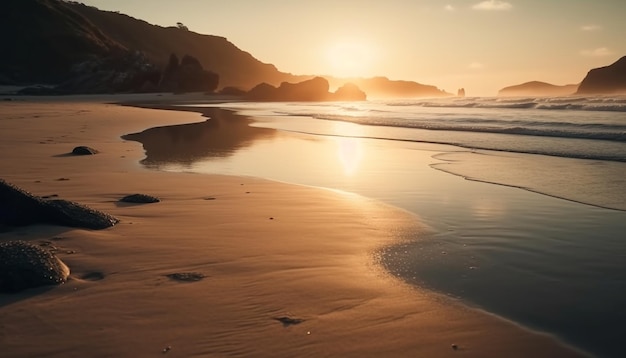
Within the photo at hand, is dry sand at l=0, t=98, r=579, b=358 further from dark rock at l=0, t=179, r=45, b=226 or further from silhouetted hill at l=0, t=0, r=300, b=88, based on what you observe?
silhouetted hill at l=0, t=0, r=300, b=88

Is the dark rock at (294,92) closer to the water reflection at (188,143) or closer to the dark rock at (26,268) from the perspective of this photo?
the water reflection at (188,143)

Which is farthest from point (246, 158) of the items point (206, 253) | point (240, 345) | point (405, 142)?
point (240, 345)

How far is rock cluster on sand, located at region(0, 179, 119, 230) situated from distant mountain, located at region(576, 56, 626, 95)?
365ft

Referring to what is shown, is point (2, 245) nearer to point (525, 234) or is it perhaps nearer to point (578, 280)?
point (578, 280)

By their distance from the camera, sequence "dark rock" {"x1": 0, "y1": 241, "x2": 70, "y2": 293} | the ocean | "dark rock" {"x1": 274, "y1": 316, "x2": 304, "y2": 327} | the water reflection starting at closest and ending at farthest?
"dark rock" {"x1": 274, "y1": 316, "x2": 304, "y2": 327}, "dark rock" {"x1": 0, "y1": 241, "x2": 70, "y2": 293}, the ocean, the water reflection

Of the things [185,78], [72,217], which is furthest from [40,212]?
[185,78]

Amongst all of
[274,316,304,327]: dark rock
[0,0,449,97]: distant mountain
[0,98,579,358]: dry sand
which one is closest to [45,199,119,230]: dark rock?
[0,98,579,358]: dry sand

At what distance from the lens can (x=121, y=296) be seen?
3717mm

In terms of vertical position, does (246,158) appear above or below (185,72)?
below

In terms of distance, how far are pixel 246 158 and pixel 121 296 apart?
31.1 ft

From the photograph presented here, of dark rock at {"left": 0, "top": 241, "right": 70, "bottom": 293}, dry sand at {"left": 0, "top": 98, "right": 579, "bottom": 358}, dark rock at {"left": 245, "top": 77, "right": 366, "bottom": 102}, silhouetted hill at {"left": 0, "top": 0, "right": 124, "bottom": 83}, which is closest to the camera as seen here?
dry sand at {"left": 0, "top": 98, "right": 579, "bottom": 358}

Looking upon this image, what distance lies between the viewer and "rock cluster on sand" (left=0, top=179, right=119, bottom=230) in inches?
207

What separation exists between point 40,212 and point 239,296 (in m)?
3.03

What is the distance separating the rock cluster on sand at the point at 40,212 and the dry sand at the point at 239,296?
0.14 metres
